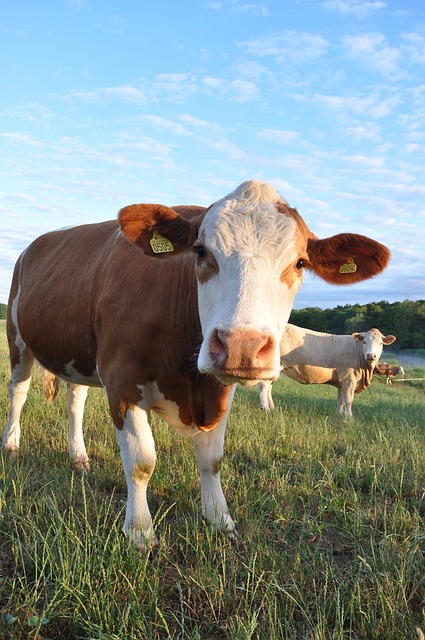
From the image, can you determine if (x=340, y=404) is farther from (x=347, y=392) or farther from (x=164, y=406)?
(x=164, y=406)

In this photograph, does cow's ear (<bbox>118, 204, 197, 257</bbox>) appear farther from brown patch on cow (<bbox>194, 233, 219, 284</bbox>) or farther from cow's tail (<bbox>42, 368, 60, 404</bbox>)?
cow's tail (<bbox>42, 368, 60, 404</bbox>)

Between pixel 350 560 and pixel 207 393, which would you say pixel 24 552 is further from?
pixel 350 560

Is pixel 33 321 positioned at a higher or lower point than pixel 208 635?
higher

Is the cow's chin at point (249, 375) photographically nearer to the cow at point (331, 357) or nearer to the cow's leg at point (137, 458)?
the cow's leg at point (137, 458)

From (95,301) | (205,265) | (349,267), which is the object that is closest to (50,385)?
(95,301)

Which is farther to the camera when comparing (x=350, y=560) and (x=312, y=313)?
(x=312, y=313)

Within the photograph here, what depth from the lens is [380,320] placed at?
2635 inches

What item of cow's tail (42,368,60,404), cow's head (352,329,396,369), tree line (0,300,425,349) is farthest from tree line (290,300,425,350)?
cow's tail (42,368,60,404)

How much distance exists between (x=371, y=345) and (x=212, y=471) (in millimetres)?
11801

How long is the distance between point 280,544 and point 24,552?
162 cm

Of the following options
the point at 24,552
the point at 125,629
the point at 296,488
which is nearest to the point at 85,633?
the point at 125,629

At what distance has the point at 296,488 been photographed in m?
4.38

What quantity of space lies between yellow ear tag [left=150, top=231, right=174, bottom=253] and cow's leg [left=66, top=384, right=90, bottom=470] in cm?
249

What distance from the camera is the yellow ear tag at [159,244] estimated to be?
3.57 metres
